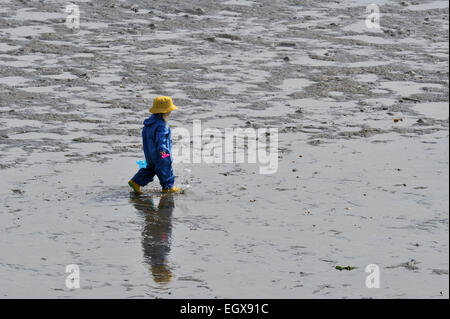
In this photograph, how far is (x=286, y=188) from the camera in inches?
382

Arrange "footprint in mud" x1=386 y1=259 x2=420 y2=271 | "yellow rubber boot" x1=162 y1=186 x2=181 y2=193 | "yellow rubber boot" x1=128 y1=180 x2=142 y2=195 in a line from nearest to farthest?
"footprint in mud" x1=386 y1=259 x2=420 y2=271 < "yellow rubber boot" x1=128 y1=180 x2=142 y2=195 < "yellow rubber boot" x1=162 y1=186 x2=181 y2=193

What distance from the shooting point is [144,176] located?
9461 millimetres

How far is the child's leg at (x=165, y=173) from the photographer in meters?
9.50

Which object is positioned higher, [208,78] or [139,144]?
[208,78]

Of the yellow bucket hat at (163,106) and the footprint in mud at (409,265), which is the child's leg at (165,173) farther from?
the footprint in mud at (409,265)

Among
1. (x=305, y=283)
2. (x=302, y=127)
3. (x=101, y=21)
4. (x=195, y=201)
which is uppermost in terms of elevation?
(x=101, y=21)

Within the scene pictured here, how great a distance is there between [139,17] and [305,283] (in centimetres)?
1118

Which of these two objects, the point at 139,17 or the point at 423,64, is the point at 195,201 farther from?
the point at 139,17

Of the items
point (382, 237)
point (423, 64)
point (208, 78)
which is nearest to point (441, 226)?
point (382, 237)

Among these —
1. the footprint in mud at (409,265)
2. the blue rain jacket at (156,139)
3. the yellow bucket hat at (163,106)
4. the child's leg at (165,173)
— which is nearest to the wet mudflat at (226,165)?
the footprint in mud at (409,265)

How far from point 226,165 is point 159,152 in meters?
1.17

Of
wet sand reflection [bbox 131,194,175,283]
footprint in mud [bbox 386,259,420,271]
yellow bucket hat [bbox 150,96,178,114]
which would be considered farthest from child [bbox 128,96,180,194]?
footprint in mud [bbox 386,259,420,271]

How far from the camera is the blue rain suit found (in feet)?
31.1

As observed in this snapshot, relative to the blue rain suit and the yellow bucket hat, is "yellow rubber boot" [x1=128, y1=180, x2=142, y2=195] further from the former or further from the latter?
the yellow bucket hat
